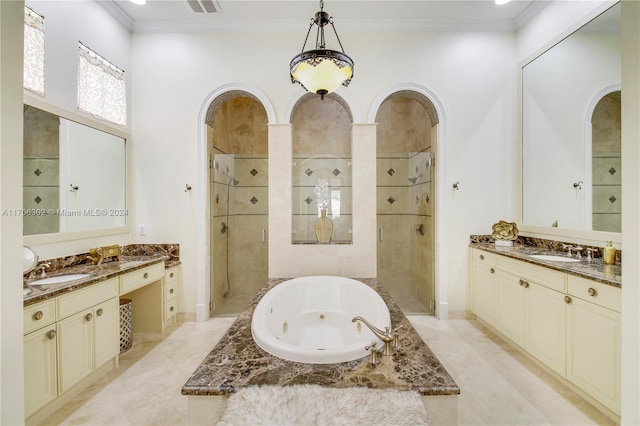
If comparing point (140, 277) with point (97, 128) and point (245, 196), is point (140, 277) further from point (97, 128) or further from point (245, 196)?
point (245, 196)

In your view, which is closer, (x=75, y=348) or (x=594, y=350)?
(x=594, y=350)

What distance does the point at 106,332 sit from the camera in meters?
2.05

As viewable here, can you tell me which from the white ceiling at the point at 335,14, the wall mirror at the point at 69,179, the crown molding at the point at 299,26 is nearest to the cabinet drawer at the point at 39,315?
the wall mirror at the point at 69,179

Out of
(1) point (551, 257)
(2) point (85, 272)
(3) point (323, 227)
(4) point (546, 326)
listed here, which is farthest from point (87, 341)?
(1) point (551, 257)

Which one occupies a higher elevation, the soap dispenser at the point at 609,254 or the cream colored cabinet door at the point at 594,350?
the soap dispenser at the point at 609,254

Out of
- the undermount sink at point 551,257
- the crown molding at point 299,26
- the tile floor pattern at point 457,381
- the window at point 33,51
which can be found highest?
the crown molding at point 299,26

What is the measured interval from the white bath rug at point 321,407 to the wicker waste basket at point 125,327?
186 cm

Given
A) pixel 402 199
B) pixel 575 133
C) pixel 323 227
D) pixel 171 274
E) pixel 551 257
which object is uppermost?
pixel 575 133

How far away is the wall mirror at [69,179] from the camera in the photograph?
2.04 metres

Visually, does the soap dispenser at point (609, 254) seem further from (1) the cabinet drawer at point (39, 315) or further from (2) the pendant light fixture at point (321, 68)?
(1) the cabinet drawer at point (39, 315)

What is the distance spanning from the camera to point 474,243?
3086 millimetres

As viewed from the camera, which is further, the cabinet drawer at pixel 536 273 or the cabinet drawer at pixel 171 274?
the cabinet drawer at pixel 171 274

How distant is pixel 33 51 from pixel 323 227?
2855mm

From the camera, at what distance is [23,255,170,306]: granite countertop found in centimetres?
161
